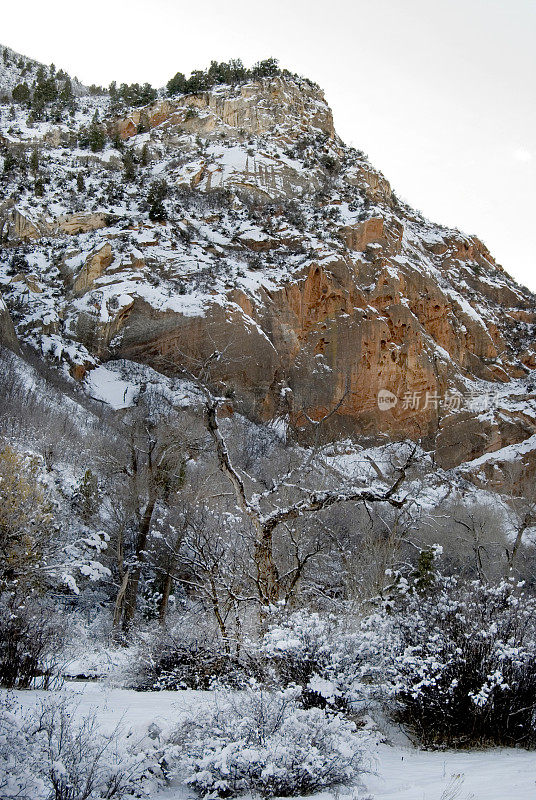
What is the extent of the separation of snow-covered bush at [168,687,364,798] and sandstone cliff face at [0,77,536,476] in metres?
34.8

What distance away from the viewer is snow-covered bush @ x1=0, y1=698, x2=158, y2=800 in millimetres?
3406

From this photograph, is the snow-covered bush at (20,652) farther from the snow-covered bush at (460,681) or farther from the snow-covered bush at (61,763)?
the snow-covered bush at (460,681)

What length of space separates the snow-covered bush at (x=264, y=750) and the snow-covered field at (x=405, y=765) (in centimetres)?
16

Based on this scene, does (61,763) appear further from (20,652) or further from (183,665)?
(183,665)

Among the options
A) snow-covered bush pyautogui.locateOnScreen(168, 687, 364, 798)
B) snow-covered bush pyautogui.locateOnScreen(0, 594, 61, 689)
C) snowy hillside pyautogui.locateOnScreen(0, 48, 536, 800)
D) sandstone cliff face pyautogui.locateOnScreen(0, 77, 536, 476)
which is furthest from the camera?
sandstone cliff face pyautogui.locateOnScreen(0, 77, 536, 476)

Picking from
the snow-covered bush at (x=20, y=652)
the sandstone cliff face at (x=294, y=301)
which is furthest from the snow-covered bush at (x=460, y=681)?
the sandstone cliff face at (x=294, y=301)

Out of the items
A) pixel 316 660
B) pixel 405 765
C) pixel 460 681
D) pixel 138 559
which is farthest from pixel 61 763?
pixel 138 559

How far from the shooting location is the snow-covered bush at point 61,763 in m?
3.41

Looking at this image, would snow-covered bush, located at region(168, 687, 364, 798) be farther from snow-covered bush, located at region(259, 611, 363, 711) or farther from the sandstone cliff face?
the sandstone cliff face

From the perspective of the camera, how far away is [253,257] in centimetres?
4847

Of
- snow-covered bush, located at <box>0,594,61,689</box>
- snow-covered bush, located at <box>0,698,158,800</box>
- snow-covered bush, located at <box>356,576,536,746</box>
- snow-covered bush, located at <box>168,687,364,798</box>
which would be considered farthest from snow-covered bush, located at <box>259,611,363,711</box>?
snow-covered bush, located at <box>0,594,61,689</box>

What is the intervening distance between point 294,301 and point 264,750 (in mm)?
43238

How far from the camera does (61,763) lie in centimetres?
351

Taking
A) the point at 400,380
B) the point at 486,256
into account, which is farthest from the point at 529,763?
the point at 486,256
